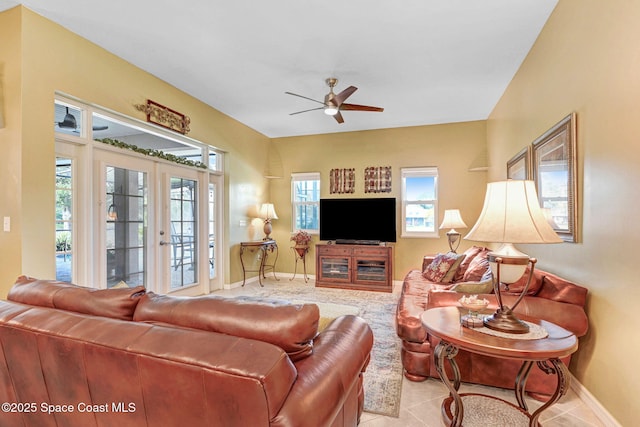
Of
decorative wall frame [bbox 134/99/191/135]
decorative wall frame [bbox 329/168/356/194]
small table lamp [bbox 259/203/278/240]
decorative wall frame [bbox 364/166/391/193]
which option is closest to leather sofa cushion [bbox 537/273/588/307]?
decorative wall frame [bbox 364/166/391/193]

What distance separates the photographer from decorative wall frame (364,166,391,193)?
5.93 m

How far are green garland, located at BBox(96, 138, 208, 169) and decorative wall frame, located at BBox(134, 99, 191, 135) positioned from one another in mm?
348

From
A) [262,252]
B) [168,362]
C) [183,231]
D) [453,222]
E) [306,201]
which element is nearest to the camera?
[168,362]

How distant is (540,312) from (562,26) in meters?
2.22

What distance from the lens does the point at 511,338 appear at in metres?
1.58

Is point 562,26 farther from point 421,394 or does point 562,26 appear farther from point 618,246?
point 421,394

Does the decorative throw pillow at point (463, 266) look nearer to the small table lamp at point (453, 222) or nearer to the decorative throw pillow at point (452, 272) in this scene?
the decorative throw pillow at point (452, 272)

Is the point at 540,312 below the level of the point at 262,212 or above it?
below

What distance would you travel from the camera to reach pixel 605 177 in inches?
75.6

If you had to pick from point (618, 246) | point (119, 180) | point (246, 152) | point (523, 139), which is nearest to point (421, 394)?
point (618, 246)

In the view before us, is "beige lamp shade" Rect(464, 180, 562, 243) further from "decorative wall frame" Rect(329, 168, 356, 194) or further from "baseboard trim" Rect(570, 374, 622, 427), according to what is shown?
"decorative wall frame" Rect(329, 168, 356, 194)

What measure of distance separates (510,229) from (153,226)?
398cm

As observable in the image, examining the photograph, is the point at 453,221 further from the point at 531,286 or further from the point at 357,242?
the point at 531,286

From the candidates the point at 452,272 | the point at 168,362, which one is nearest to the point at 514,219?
the point at 168,362
